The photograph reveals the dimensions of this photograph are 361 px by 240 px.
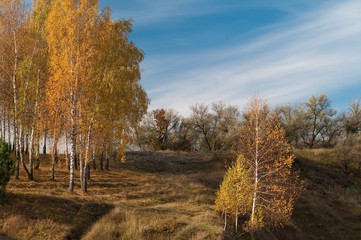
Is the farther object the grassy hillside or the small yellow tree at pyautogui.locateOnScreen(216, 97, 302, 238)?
the small yellow tree at pyautogui.locateOnScreen(216, 97, 302, 238)

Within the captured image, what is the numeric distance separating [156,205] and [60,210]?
7.72 m

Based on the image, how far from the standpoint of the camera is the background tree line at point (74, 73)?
19.1m

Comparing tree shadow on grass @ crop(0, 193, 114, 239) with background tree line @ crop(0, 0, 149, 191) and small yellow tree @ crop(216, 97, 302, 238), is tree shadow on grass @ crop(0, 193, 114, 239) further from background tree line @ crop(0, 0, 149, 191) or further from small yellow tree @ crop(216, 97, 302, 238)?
small yellow tree @ crop(216, 97, 302, 238)

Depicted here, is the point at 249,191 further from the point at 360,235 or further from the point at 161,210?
the point at 360,235

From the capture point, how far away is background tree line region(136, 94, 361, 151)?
58844 millimetres

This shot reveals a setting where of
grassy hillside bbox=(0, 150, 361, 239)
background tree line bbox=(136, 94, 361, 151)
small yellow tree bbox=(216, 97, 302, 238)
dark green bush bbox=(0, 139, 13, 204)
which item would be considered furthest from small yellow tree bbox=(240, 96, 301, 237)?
background tree line bbox=(136, 94, 361, 151)

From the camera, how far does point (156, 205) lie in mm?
20328

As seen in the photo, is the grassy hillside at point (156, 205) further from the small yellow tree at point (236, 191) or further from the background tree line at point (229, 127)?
the background tree line at point (229, 127)

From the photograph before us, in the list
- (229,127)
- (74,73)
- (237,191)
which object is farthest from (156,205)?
(229,127)

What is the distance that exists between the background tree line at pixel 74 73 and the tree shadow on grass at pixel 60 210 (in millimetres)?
3566

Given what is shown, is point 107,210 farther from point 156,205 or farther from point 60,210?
point 156,205

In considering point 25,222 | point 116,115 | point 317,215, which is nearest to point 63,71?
point 116,115

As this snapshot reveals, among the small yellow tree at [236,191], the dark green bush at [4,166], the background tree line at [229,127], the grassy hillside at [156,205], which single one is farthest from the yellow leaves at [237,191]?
the background tree line at [229,127]

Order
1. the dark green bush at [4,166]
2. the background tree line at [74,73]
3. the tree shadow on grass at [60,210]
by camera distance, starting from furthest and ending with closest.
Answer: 1. the background tree line at [74,73]
2. the tree shadow on grass at [60,210]
3. the dark green bush at [4,166]
